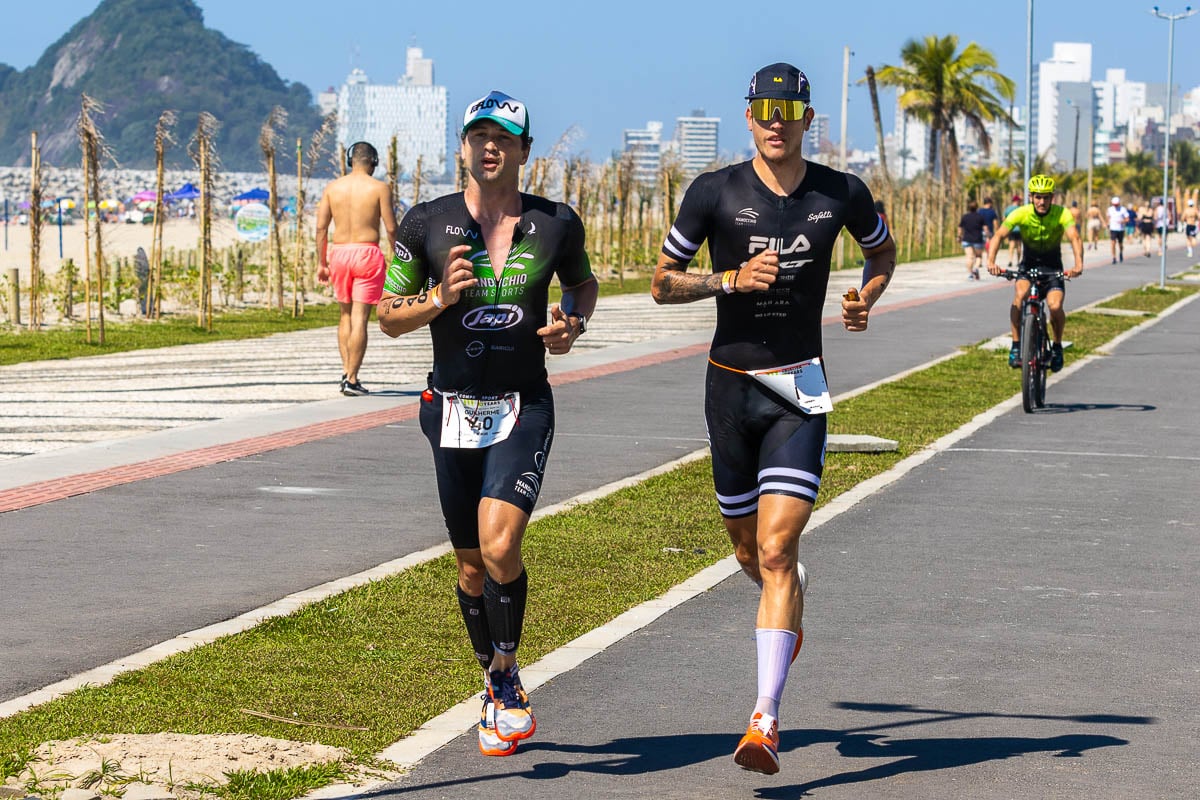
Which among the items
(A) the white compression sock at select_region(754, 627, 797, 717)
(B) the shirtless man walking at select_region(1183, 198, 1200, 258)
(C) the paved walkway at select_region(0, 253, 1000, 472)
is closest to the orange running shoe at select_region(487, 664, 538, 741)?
(A) the white compression sock at select_region(754, 627, 797, 717)

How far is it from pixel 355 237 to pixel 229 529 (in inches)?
227

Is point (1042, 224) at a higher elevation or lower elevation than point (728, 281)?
higher

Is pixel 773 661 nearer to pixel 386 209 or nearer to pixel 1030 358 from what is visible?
pixel 386 209

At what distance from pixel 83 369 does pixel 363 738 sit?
13599 millimetres

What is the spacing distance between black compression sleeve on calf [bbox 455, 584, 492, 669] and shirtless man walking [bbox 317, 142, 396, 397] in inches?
356

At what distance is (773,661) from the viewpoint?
540 centimetres

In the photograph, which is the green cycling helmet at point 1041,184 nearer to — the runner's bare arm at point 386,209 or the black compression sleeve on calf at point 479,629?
the runner's bare arm at point 386,209

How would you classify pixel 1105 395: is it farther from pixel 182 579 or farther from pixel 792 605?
pixel 792 605

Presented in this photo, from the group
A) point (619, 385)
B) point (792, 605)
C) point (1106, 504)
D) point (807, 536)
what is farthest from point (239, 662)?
point (619, 385)

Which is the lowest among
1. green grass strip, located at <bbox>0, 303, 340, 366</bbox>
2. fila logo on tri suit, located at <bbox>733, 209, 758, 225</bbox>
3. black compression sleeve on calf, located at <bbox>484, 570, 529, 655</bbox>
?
green grass strip, located at <bbox>0, 303, 340, 366</bbox>

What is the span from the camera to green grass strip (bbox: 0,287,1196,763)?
5688 millimetres

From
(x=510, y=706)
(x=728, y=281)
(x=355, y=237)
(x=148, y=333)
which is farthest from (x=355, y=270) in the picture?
(x=510, y=706)

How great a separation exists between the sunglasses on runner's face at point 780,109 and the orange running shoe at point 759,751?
186 centimetres

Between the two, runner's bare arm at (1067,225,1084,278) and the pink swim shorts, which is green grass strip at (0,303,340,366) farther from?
runner's bare arm at (1067,225,1084,278)
